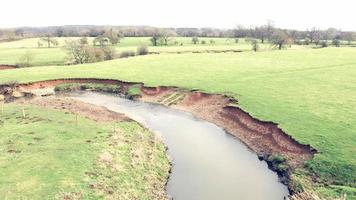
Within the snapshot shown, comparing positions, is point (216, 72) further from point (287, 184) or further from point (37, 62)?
point (37, 62)

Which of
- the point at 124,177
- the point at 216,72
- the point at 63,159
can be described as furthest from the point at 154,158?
the point at 216,72

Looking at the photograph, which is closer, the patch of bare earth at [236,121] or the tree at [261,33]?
the patch of bare earth at [236,121]

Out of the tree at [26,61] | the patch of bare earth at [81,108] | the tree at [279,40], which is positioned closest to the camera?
the patch of bare earth at [81,108]

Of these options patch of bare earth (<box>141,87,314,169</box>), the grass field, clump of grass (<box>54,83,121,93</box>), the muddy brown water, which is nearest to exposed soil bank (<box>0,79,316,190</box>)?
patch of bare earth (<box>141,87,314,169</box>)

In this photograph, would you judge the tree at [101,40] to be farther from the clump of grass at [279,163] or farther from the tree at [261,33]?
the clump of grass at [279,163]

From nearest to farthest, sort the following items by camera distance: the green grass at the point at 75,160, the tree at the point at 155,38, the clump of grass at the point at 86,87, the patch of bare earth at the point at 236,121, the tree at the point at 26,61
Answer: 1. the green grass at the point at 75,160
2. the patch of bare earth at the point at 236,121
3. the clump of grass at the point at 86,87
4. the tree at the point at 26,61
5. the tree at the point at 155,38

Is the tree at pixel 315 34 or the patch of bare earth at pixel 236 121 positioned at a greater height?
the tree at pixel 315 34

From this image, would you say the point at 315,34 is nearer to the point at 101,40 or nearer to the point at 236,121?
the point at 101,40

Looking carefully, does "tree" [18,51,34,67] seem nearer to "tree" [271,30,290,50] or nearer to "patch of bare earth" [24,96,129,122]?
"patch of bare earth" [24,96,129,122]

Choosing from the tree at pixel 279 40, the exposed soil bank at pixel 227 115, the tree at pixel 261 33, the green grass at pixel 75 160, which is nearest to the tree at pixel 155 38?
the tree at pixel 261 33
